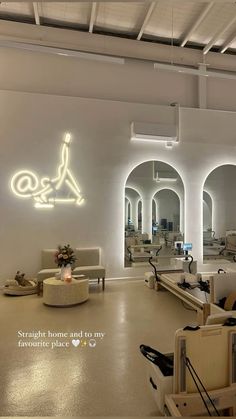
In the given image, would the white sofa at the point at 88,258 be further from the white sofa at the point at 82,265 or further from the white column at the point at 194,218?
the white column at the point at 194,218

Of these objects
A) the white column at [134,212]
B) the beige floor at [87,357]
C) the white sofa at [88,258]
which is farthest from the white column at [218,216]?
the white sofa at [88,258]

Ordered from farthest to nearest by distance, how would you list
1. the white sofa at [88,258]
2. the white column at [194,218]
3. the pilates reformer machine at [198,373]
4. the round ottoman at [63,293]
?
the white column at [194,218], the white sofa at [88,258], the round ottoman at [63,293], the pilates reformer machine at [198,373]

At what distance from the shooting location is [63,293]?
15.3ft

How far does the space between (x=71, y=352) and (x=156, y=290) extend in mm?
2856

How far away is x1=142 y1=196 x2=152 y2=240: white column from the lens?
6773mm

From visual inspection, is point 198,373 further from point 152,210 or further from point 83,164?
point 83,164

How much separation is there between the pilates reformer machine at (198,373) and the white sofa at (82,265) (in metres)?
3.45

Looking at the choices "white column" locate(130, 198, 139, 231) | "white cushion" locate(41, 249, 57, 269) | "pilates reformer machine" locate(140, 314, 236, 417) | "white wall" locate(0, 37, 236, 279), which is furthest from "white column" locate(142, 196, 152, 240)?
"pilates reformer machine" locate(140, 314, 236, 417)

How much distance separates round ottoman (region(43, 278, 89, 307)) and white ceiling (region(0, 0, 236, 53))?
532cm

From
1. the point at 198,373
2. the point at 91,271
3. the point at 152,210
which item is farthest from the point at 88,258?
the point at 198,373

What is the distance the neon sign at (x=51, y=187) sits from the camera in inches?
235

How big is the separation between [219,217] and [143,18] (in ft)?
16.6

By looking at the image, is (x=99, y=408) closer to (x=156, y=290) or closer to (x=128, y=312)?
(x=128, y=312)

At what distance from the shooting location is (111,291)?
223 inches
